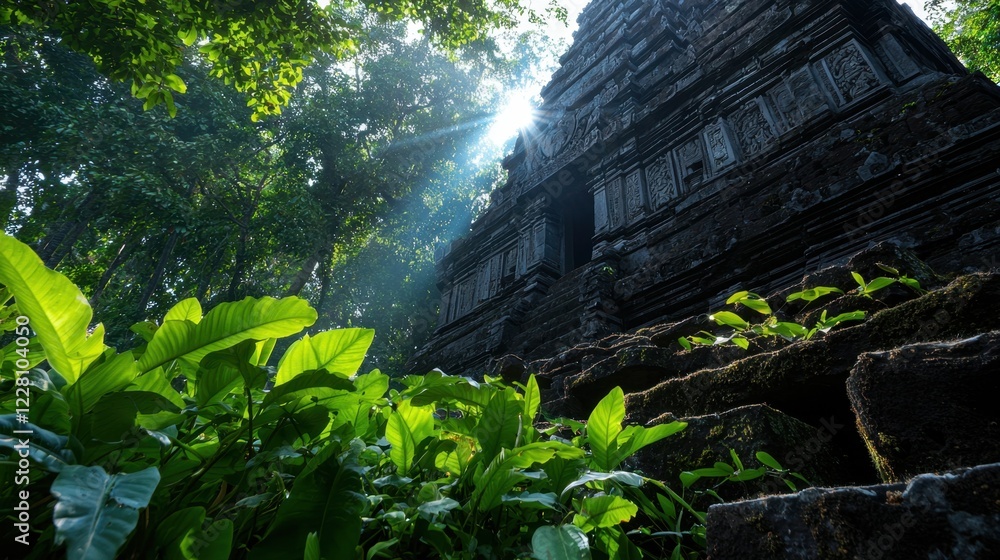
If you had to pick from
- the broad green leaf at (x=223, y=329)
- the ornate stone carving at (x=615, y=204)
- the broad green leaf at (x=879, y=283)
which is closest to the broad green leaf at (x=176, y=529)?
the broad green leaf at (x=223, y=329)

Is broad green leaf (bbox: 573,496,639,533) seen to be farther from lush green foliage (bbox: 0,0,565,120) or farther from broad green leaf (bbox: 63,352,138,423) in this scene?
lush green foliage (bbox: 0,0,565,120)

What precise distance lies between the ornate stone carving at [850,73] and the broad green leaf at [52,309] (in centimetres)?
543

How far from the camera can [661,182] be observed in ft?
19.4

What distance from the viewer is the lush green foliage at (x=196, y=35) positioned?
11.6 ft

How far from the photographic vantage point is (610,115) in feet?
24.9

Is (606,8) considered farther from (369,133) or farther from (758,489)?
(758,489)

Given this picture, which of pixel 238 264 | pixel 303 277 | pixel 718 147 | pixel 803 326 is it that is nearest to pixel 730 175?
pixel 718 147

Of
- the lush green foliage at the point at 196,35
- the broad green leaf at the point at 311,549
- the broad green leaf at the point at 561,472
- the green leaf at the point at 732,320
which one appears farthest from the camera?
the lush green foliage at the point at 196,35

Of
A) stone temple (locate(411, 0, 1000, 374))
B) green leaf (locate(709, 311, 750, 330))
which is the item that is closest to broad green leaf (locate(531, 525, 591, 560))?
green leaf (locate(709, 311, 750, 330))

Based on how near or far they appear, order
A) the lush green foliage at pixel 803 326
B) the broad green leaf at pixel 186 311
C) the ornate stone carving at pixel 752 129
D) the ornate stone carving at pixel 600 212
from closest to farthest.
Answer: the broad green leaf at pixel 186 311 → the lush green foliage at pixel 803 326 → the ornate stone carving at pixel 752 129 → the ornate stone carving at pixel 600 212

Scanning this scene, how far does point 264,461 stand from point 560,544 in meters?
0.49

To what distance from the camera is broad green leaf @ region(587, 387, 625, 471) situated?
974 mm

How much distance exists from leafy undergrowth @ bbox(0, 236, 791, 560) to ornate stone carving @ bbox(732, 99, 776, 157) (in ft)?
15.8

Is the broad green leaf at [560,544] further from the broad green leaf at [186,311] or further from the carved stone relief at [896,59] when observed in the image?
the carved stone relief at [896,59]
